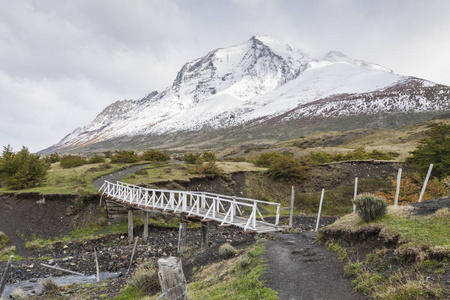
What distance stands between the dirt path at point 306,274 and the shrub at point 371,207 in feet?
5.88

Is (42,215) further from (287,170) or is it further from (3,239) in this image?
(287,170)

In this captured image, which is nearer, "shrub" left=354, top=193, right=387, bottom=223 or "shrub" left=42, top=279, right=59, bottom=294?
"shrub" left=354, top=193, right=387, bottom=223

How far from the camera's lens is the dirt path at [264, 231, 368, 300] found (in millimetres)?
5910

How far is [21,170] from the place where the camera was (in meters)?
23.3

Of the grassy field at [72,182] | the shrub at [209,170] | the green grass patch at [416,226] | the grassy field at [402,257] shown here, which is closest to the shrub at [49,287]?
the grassy field at [72,182]

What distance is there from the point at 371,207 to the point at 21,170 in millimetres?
28633

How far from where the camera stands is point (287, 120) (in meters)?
158

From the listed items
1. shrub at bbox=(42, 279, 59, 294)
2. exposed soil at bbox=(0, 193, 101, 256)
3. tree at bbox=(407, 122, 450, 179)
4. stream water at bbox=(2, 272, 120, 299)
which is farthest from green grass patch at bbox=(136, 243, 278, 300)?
tree at bbox=(407, 122, 450, 179)

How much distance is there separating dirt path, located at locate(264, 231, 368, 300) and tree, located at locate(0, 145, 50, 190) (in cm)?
2416

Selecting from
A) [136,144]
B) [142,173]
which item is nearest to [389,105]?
[142,173]

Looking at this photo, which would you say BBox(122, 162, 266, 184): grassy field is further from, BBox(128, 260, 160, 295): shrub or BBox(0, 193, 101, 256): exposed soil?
BBox(128, 260, 160, 295): shrub

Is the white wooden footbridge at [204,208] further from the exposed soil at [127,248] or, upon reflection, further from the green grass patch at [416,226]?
the green grass patch at [416,226]

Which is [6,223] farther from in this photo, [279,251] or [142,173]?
[279,251]

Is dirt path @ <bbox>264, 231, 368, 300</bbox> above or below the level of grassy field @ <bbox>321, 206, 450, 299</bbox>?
below
